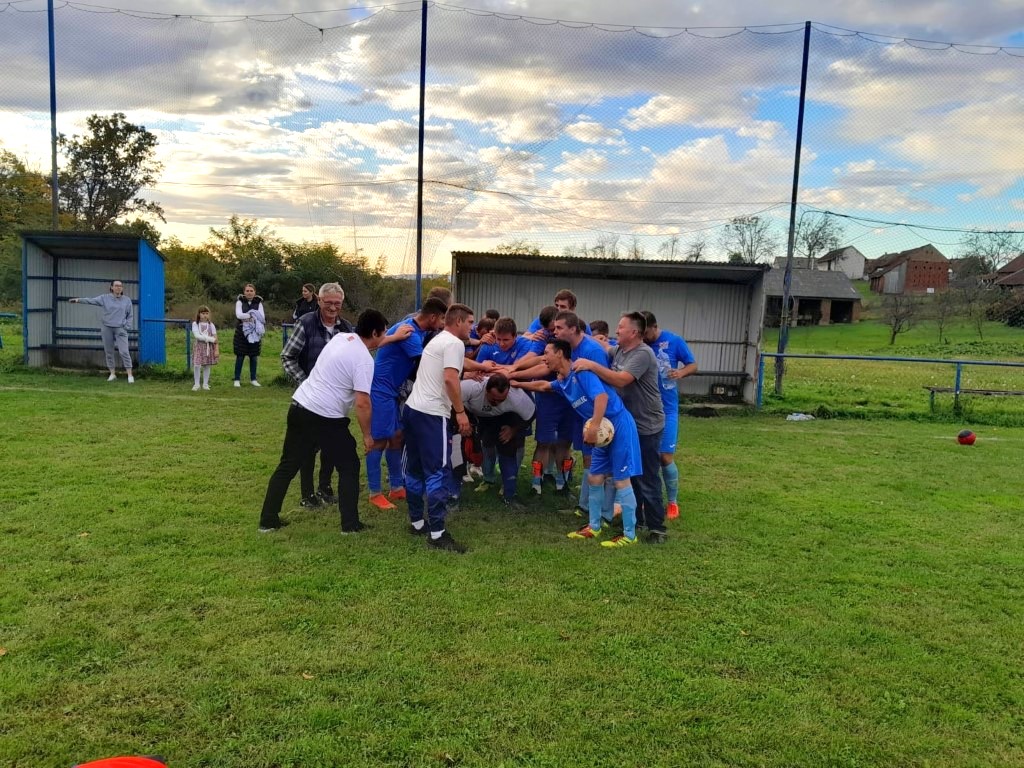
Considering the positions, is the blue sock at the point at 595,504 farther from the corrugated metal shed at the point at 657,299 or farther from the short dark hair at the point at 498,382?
the corrugated metal shed at the point at 657,299

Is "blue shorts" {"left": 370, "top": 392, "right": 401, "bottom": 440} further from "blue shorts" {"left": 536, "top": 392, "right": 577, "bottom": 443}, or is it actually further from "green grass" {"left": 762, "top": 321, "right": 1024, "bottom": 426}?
"green grass" {"left": 762, "top": 321, "right": 1024, "bottom": 426}

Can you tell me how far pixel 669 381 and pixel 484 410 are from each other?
1.67m

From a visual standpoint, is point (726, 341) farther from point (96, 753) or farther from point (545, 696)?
point (96, 753)

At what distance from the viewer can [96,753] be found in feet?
8.52

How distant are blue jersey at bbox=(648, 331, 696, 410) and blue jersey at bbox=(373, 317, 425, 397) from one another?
209cm

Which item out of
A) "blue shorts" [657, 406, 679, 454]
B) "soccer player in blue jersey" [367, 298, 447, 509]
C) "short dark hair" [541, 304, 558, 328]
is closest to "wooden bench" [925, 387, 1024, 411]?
"blue shorts" [657, 406, 679, 454]

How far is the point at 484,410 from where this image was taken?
6184 mm

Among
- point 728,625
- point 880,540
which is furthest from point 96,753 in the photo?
point 880,540

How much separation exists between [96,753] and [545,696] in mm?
1790

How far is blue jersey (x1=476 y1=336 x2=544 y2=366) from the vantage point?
6500 mm

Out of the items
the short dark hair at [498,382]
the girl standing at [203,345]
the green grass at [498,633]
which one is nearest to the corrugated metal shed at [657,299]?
the girl standing at [203,345]

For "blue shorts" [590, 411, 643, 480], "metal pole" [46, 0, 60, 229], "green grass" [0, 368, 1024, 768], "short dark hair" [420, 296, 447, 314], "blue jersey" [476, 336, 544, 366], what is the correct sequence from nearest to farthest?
"green grass" [0, 368, 1024, 768] < "blue shorts" [590, 411, 643, 480] < "short dark hair" [420, 296, 447, 314] < "blue jersey" [476, 336, 544, 366] < "metal pole" [46, 0, 60, 229]

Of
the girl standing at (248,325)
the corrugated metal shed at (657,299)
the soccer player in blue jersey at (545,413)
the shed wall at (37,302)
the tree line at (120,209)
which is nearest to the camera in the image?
the soccer player in blue jersey at (545,413)

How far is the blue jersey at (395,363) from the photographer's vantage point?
224 inches
